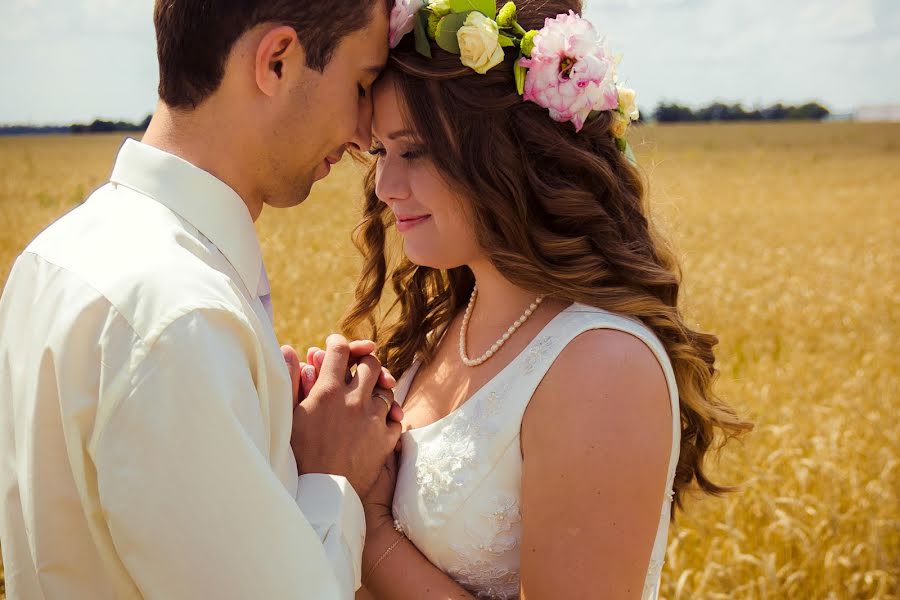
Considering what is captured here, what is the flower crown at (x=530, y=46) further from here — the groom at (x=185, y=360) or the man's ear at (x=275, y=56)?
the man's ear at (x=275, y=56)

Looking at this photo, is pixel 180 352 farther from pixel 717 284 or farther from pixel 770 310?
pixel 717 284

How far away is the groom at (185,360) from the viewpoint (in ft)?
5.63

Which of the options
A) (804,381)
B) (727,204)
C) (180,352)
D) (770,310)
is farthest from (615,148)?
(727,204)

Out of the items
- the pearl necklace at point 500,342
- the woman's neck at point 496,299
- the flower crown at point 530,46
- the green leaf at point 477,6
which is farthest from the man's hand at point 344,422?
the green leaf at point 477,6

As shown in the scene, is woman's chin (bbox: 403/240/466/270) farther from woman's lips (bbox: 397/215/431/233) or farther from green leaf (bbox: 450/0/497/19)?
green leaf (bbox: 450/0/497/19)

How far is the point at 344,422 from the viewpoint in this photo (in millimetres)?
2539

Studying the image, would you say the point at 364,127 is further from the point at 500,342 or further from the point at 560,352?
the point at 560,352

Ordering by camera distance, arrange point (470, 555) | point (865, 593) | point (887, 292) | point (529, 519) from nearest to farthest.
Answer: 1. point (529, 519)
2. point (470, 555)
3. point (865, 593)
4. point (887, 292)

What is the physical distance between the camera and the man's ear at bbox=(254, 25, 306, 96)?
2.17m

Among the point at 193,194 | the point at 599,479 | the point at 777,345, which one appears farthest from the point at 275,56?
the point at 777,345

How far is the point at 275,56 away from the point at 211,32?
0.53 feet

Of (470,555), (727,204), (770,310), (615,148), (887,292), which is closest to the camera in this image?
(470,555)

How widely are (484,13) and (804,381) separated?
5703mm

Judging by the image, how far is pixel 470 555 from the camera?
103 inches
